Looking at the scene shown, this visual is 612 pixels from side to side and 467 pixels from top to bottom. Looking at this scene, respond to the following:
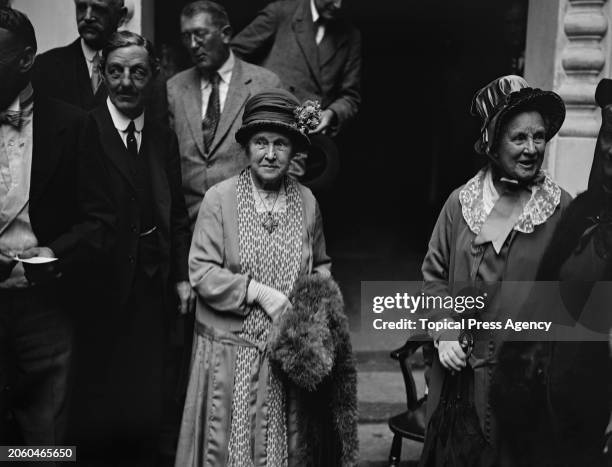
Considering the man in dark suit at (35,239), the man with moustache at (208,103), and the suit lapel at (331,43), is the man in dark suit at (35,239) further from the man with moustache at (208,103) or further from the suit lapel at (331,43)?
the suit lapel at (331,43)

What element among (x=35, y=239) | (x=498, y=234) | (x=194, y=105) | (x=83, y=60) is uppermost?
(x=83, y=60)

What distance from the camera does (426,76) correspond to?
7.70 meters

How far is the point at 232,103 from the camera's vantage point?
436 centimetres

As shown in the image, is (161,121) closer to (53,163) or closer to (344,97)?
(53,163)

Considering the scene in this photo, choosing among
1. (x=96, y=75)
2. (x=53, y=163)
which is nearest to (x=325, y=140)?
(x=96, y=75)

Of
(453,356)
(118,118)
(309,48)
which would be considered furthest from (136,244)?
(309,48)

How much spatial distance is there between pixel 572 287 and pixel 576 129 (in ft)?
5.08

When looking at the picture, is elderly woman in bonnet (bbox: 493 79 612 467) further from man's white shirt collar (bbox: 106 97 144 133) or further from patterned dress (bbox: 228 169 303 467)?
man's white shirt collar (bbox: 106 97 144 133)

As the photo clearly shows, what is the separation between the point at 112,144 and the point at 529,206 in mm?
1841

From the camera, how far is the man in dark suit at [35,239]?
3486mm

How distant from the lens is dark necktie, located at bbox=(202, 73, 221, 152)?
14.2ft

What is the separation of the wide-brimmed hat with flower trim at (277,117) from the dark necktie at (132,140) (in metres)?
0.58

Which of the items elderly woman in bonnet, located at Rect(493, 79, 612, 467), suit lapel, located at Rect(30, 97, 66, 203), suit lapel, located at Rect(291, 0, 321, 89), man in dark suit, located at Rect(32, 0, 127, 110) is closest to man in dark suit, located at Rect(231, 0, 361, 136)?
suit lapel, located at Rect(291, 0, 321, 89)

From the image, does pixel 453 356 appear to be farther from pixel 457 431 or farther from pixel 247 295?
pixel 247 295
